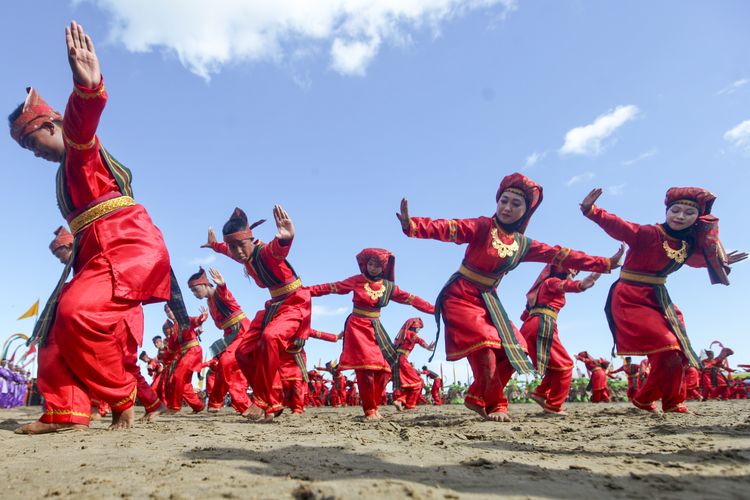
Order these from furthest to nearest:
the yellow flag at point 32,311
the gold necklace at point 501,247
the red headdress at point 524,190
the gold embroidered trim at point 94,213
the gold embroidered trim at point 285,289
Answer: the yellow flag at point 32,311
the gold embroidered trim at point 285,289
the red headdress at point 524,190
the gold necklace at point 501,247
the gold embroidered trim at point 94,213

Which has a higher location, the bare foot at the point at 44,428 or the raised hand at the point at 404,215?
the raised hand at the point at 404,215

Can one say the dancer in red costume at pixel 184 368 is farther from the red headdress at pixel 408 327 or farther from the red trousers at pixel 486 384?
the red headdress at pixel 408 327

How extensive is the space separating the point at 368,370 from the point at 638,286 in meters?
3.22

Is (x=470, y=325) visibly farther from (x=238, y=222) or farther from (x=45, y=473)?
(x=45, y=473)

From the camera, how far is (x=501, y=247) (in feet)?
16.7

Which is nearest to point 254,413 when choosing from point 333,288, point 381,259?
point 333,288

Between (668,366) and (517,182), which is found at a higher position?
(517,182)

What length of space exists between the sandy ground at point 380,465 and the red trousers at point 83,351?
213 mm

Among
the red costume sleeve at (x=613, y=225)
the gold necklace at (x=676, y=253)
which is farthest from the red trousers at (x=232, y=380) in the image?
the gold necklace at (x=676, y=253)

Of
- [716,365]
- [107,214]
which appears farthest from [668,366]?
[716,365]

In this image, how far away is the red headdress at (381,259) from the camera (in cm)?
734

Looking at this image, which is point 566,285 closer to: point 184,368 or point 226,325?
point 226,325

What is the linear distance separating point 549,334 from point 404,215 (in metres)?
2.80

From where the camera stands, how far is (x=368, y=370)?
22.0 ft
